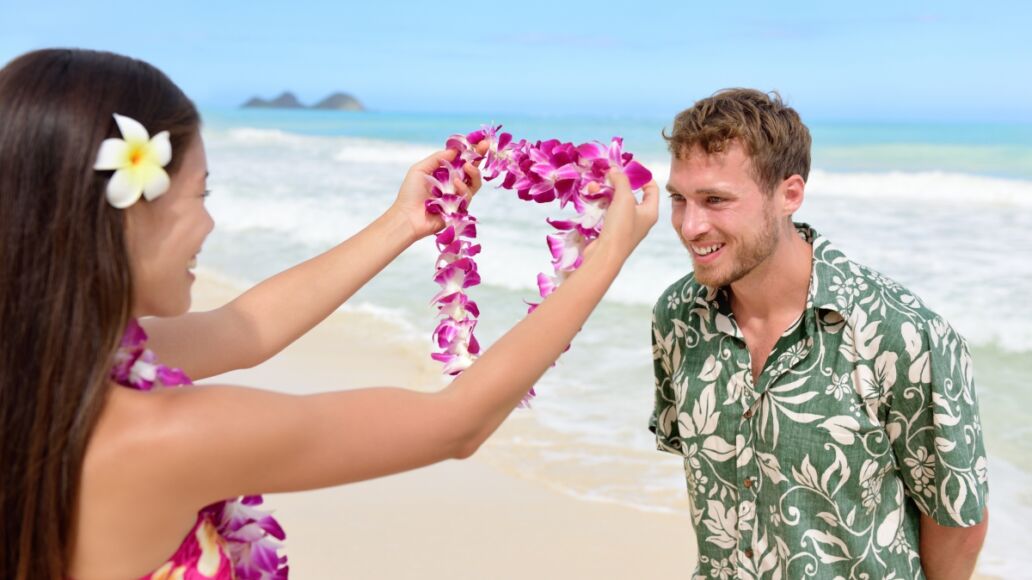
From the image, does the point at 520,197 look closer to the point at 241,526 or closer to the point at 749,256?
the point at 749,256

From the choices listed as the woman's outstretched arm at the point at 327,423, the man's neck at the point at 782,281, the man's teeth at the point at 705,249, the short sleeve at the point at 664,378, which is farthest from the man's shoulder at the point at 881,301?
the woman's outstretched arm at the point at 327,423

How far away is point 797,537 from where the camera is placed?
3.27 m

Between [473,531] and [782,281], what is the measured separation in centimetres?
304

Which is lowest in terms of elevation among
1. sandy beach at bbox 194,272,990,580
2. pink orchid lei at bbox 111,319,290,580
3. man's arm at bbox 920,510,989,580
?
sandy beach at bbox 194,272,990,580

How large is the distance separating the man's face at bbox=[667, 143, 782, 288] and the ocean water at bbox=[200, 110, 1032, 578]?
10.2 feet

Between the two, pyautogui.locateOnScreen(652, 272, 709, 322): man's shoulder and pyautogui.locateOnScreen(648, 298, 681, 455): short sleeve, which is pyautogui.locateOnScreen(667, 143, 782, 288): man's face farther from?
pyautogui.locateOnScreen(648, 298, 681, 455): short sleeve

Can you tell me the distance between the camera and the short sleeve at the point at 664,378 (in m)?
3.69

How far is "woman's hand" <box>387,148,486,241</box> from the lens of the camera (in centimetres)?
317

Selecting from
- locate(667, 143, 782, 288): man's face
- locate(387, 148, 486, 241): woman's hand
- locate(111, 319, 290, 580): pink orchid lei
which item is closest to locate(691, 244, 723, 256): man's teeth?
locate(667, 143, 782, 288): man's face

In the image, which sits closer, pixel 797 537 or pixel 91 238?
pixel 91 238

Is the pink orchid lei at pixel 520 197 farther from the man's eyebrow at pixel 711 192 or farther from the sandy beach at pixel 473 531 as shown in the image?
the sandy beach at pixel 473 531

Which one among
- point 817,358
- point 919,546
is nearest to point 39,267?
point 817,358

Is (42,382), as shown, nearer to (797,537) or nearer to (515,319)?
(797,537)

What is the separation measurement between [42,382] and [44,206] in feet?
1.10
